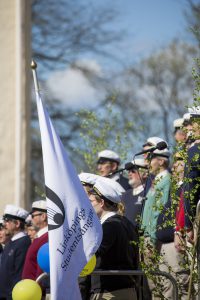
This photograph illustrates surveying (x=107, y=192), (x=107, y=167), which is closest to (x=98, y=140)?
(x=107, y=167)

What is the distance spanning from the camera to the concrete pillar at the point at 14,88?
20.6 meters

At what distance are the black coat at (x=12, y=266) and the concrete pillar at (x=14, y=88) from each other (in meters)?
8.25

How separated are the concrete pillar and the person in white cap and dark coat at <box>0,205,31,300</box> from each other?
7801 millimetres

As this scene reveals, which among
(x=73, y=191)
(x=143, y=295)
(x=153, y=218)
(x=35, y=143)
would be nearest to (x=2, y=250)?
(x=153, y=218)

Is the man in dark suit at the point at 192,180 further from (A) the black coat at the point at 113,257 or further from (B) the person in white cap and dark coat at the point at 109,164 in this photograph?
(B) the person in white cap and dark coat at the point at 109,164

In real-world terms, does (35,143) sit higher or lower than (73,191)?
higher

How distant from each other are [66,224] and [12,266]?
468 cm

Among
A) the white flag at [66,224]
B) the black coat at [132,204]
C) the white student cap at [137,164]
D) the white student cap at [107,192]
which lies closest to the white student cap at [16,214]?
the black coat at [132,204]

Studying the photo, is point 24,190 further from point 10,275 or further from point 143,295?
point 143,295

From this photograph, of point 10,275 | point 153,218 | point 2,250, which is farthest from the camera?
point 2,250

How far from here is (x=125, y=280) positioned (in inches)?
325

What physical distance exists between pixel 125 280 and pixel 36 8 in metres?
25.1

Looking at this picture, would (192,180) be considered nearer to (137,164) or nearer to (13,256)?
(137,164)

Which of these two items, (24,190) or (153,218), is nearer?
(153,218)
